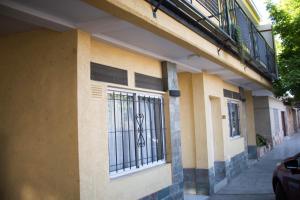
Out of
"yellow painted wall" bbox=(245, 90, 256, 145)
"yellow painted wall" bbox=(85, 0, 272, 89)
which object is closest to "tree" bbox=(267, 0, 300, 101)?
"yellow painted wall" bbox=(245, 90, 256, 145)

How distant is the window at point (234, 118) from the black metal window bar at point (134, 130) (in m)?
5.57

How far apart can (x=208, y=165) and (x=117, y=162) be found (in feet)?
12.6

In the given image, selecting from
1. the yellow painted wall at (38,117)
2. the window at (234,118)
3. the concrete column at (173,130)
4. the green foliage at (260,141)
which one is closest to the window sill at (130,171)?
the concrete column at (173,130)

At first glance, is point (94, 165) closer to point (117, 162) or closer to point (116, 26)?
point (117, 162)

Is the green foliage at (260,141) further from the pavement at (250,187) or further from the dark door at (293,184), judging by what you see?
the dark door at (293,184)

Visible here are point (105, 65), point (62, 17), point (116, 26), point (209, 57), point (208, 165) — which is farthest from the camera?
point (208, 165)

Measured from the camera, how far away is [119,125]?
19.4ft

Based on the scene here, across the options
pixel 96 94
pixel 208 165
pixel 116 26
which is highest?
pixel 116 26

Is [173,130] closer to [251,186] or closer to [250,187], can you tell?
[250,187]

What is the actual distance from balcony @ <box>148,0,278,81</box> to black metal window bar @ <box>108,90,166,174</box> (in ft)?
5.41

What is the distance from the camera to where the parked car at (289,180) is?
17.9ft

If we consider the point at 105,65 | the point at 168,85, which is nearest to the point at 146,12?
the point at 105,65

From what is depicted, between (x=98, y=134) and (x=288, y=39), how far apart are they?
32.8 feet

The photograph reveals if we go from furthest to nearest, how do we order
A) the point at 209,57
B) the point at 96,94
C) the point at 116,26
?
the point at 209,57 < the point at 96,94 < the point at 116,26
